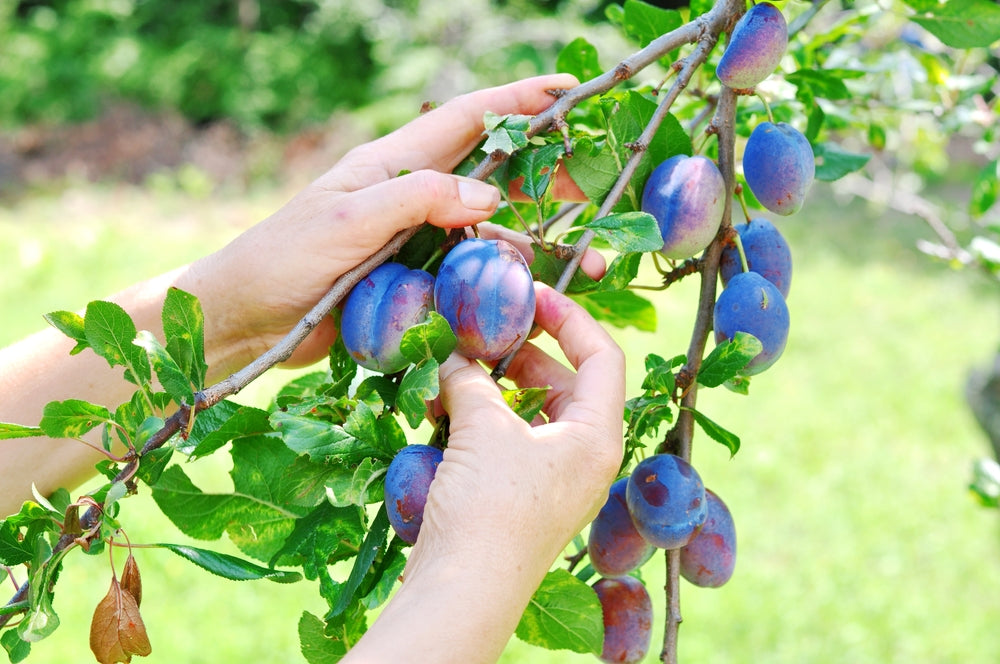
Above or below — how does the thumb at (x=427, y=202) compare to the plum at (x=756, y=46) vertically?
below

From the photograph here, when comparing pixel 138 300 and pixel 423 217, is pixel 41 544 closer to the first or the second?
pixel 423 217

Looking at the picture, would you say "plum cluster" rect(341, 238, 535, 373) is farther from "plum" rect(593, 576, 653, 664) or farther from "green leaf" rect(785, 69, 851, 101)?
"green leaf" rect(785, 69, 851, 101)

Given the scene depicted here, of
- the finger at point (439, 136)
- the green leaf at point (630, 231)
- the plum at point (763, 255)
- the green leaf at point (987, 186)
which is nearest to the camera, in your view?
the green leaf at point (630, 231)

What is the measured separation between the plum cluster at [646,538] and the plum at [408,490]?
228 mm

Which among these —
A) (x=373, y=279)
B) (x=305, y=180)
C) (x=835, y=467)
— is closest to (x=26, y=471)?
(x=373, y=279)

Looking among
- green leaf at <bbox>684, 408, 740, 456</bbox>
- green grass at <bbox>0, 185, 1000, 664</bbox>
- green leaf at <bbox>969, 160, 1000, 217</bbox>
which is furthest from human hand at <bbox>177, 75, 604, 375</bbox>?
green grass at <bbox>0, 185, 1000, 664</bbox>

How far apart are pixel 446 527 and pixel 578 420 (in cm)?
16

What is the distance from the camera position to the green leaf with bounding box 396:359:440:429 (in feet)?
2.37

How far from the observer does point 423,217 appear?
2.84ft

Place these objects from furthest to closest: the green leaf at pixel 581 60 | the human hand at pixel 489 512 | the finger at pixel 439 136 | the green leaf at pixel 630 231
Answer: the green leaf at pixel 581 60
the finger at pixel 439 136
the green leaf at pixel 630 231
the human hand at pixel 489 512

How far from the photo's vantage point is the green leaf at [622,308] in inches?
41.8

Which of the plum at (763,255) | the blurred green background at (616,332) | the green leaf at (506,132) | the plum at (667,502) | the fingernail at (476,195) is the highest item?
the green leaf at (506,132)

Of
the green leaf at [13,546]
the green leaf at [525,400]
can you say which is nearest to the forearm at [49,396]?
the green leaf at [13,546]

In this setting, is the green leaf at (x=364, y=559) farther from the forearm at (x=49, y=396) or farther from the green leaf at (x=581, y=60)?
the green leaf at (x=581, y=60)
